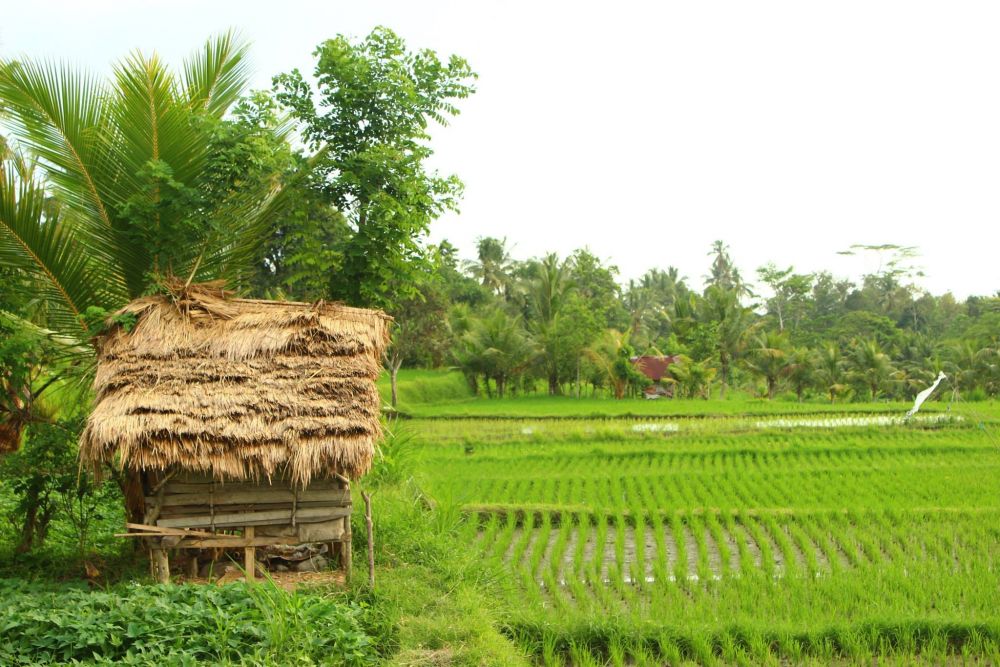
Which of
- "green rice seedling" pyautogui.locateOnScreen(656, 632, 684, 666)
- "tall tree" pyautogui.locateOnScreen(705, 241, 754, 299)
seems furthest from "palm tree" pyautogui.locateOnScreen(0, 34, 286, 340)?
"tall tree" pyautogui.locateOnScreen(705, 241, 754, 299)

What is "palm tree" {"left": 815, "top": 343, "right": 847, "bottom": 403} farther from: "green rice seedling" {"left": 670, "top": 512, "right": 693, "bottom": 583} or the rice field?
"green rice seedling" {"left": 670, "top": 512, "right": 693, "bottom": 583}

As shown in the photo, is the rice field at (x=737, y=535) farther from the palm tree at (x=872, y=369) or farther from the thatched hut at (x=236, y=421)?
the palm tree at (x=872, y=369)

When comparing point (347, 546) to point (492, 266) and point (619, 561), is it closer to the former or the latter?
point (619, 561)

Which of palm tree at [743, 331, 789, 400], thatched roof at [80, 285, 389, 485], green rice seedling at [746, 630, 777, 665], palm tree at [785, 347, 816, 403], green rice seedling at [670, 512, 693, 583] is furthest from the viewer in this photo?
palm tree at [785, 347, 816, 403]

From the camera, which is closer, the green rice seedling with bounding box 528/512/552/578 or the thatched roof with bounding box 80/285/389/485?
the thatched roof with bounding box 80/285/389/485

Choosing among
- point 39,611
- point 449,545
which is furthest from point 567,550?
point 39,611

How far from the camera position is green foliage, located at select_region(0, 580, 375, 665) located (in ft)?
15.3

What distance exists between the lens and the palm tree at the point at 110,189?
262 inches

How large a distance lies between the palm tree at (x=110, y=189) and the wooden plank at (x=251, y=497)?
1806 millimetres

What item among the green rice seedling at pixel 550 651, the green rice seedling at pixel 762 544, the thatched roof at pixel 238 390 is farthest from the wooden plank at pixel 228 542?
the green rice seedling at pixel 762 544

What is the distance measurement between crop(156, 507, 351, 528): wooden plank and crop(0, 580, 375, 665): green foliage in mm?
665

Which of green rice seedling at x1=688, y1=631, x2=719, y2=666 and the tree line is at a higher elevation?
the tree line

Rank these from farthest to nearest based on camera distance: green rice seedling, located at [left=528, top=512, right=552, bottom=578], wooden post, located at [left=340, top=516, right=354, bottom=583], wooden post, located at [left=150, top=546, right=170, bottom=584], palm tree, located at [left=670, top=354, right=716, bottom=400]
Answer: palm tree, located at [left=670, top=354, right=716, bottom=400], green rice seedling, located at [left=528, top=512, right=552, bottom=578], wooden post, located at [left=340, top=516, right=354, bottom=583], wooden post, located at [left=150, top=546, right=170, bottom=584]

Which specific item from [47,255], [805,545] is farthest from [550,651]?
[47,255]
